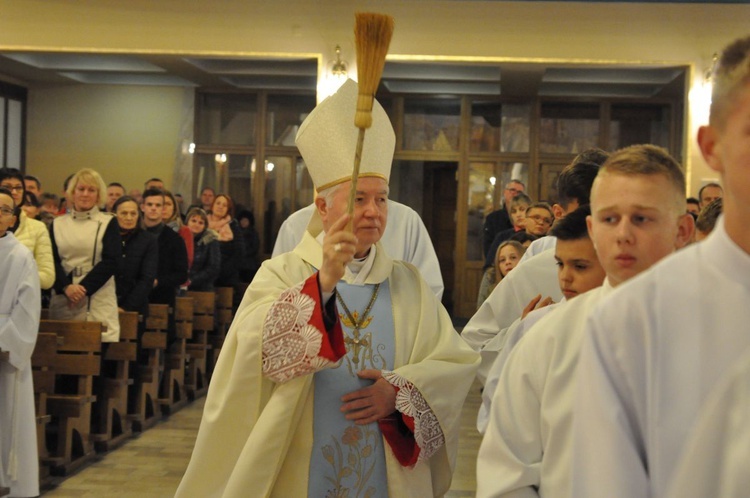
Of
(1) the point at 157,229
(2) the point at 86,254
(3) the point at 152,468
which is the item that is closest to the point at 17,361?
(3) the point at 152,468

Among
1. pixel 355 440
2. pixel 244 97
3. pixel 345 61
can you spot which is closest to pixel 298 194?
pixel 244 97

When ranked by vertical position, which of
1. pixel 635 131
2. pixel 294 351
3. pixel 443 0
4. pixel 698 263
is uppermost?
pixel 443 0

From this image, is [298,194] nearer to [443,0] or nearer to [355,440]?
[443,0]

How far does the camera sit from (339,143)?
3.12 metres

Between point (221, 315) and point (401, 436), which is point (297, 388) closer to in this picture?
point (401, 436)

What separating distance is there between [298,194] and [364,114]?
1276 cm

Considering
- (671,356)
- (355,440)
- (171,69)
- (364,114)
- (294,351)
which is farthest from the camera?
(171,69)

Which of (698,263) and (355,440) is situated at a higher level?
(698,263)

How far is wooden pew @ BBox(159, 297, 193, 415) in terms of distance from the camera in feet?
27.7

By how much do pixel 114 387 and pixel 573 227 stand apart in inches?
207

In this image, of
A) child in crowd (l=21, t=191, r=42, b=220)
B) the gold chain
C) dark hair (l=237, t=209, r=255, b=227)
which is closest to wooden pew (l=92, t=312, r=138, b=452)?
child in crowd (l=21, t=191, r=42, b=220)

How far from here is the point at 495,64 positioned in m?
12.1

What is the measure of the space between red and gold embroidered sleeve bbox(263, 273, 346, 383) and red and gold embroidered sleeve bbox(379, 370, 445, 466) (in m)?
0.25

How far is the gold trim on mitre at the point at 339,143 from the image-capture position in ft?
10.0
